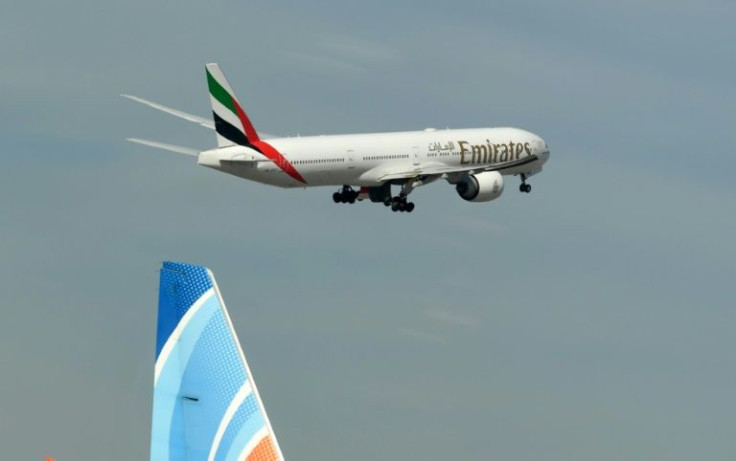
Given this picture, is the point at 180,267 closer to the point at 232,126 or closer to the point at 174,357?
the point at 174,357

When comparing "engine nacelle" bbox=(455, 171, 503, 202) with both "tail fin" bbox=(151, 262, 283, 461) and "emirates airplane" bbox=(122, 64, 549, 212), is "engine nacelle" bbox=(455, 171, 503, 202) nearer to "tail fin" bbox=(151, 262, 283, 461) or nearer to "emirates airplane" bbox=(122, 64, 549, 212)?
"emirates airplane" bbox=(122, 64, 549, 212)

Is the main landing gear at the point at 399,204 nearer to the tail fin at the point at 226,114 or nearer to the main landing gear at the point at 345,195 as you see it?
the main landing gear at the point at 345,195

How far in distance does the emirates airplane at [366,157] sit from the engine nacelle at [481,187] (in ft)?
0.08

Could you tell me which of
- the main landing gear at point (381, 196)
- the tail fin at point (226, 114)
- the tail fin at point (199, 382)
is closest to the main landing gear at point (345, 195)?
the main landing gear at point (381, 196)

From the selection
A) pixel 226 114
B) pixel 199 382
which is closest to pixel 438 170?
pixel 226 114

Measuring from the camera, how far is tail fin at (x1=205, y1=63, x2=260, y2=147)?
126 meters

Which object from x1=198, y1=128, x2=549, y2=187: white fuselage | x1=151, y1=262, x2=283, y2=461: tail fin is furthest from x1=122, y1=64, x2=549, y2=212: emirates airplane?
x1=151, y1=262, x2=283, y2=461: tail fin

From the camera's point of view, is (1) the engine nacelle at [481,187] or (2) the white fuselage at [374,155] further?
(1) the engine nacelle at [481,187]

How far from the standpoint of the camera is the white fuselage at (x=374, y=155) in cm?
12275

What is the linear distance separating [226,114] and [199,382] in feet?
303

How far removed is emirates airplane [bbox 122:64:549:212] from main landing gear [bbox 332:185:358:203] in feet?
0.27

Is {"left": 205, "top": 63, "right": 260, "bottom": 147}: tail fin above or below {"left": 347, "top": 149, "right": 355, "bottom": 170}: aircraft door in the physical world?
above

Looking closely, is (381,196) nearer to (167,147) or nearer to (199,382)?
(167,147)

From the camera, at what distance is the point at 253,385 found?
3616cm
